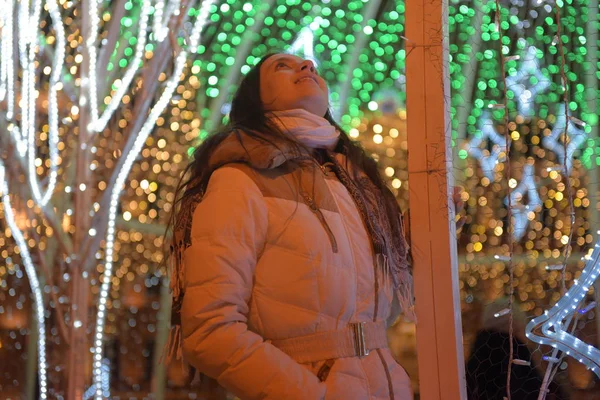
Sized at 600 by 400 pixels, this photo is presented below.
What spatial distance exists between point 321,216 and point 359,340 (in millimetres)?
231

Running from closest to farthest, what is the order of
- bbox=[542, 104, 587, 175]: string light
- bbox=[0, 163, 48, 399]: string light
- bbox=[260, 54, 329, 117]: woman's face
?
bbox=[260, 54, 329, 117]: woman's face < bbox=[542, 104, 587, 175]: string light < bbox=[0, 163, 48, 399]: string light

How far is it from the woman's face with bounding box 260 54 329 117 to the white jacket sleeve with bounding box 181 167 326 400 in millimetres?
278

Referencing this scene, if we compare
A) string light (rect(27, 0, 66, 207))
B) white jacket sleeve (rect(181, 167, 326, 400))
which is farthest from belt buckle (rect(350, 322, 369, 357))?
string light (rect(27, 0, 66, 207))

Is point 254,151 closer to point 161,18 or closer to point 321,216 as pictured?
point 321,216

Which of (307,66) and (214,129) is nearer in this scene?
(307,66)

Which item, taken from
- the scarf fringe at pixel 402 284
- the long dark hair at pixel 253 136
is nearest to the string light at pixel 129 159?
the long dark hair at pixel 253 136

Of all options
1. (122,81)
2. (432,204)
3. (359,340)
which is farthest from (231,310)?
(122,81)

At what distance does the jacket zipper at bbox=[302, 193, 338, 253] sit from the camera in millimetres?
1403

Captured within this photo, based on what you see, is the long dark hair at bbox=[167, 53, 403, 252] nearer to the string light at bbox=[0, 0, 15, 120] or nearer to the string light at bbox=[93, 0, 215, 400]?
the string light at bbox=[93, 0, 215, 400]

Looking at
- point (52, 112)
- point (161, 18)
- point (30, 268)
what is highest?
point (161, 18)

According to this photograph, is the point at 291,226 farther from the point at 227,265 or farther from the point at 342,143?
the point at 342,143

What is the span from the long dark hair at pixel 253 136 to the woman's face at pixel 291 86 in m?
0.02

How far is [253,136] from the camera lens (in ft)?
4.80

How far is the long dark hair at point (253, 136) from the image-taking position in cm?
149
